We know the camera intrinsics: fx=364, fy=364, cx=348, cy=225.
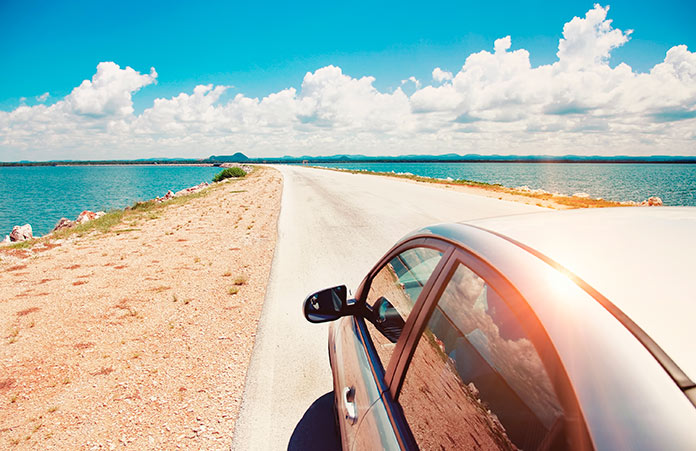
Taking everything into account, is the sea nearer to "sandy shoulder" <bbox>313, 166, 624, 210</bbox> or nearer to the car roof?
"sandy shoulder" <bbox>313, 166, 624, 210</bbox>

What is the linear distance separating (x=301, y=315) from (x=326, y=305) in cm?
266

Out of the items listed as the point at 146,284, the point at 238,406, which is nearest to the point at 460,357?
the point at 238,406

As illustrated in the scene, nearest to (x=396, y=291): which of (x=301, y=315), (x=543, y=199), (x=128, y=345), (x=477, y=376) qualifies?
(x=477, y=376)

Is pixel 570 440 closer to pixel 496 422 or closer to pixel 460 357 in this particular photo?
pixel 496 422

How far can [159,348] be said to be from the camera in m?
4.35

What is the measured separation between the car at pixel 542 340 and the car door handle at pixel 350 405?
0.06 feet

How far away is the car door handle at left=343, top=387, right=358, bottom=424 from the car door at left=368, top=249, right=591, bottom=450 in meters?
0.21

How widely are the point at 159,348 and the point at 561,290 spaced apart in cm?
458

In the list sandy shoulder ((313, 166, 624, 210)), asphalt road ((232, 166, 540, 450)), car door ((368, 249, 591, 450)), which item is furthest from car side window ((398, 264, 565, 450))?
sandy shoulder ((313, 166, 624, 210))

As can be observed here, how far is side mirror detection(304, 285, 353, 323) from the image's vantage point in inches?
95.2

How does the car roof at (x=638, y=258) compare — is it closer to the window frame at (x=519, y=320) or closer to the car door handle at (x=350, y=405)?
the window frame at (x=519, y=320)

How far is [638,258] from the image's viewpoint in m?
1.10

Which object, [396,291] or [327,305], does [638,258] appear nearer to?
[396,291]

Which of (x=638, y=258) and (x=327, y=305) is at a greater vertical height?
(x=638, y=258)
